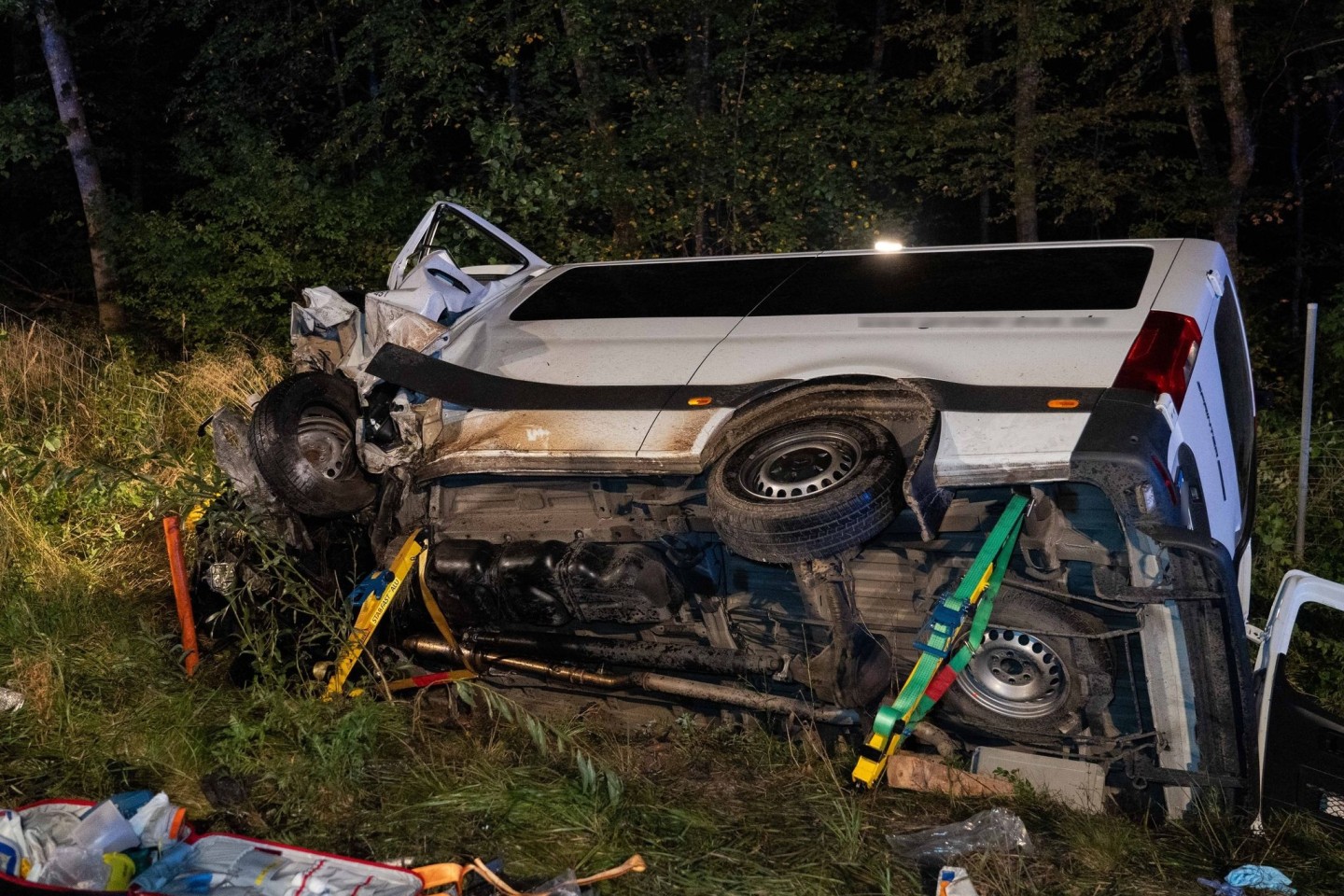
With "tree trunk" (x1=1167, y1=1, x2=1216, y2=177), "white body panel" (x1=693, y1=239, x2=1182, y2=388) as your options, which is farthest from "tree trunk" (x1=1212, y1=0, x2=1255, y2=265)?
"white body panel" (x1=693, y1=239, x2=1182, y2=388)

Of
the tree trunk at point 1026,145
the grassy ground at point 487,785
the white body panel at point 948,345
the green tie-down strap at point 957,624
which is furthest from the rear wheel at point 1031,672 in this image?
the tree trunk at point 1026,145

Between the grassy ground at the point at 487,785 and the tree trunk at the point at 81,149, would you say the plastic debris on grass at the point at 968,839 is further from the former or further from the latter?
the tree trunk at the point at 81,149

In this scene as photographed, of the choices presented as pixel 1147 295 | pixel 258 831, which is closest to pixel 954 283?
pixel 1147 295

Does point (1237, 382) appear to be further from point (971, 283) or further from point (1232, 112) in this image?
point (1232, 112)

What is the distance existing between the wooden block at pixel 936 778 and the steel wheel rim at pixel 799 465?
1085 millimetres

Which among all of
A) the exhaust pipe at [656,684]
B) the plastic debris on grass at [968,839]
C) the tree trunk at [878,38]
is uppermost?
the tree trunk at [878,38]

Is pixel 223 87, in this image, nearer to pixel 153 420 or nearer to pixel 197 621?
pixel 153 420

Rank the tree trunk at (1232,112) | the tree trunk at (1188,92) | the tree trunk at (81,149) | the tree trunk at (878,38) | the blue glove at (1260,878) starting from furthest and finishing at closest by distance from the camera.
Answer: the tree trunk at (878,38) < the tree trunk at (81,149) < the tree trunk at (1188,92) < the tree trunk at (1232,112) < the blue glove at (1260,878)

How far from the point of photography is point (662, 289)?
482 centimetres

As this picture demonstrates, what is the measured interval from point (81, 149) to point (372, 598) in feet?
31.2

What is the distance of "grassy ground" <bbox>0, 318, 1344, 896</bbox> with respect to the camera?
3.38 meters

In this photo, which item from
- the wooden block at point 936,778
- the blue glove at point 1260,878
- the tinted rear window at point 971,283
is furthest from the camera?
the tinted rear window at point 971,283

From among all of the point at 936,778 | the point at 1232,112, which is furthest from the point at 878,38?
the point at 936,778

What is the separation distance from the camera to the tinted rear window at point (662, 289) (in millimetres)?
4551
